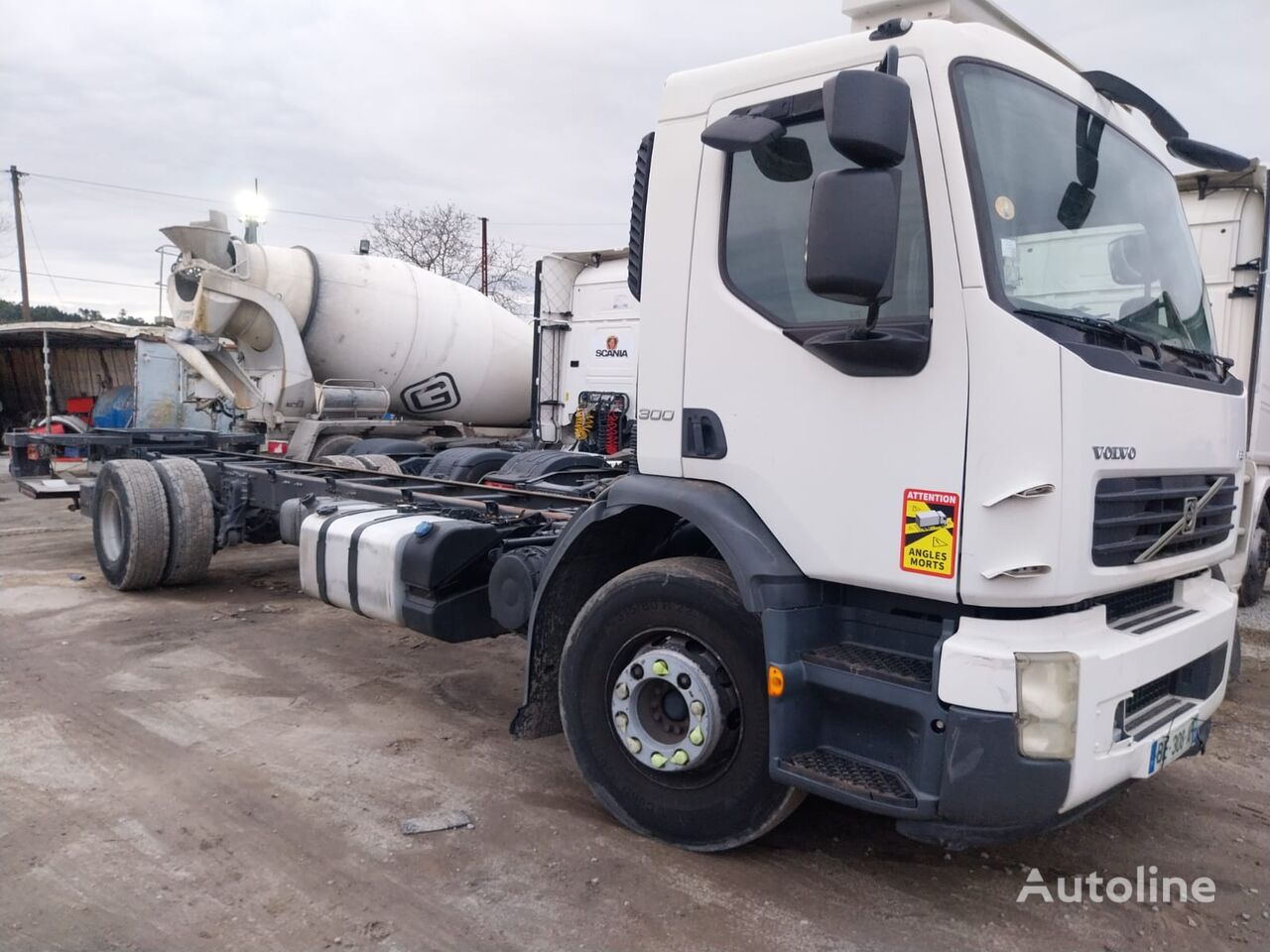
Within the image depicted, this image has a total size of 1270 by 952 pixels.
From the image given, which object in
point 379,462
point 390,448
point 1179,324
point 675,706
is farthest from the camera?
point 390,448

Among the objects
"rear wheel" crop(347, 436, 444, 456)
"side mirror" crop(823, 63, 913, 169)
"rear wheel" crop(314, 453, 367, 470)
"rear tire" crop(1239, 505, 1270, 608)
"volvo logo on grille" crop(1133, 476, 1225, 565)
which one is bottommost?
"rear tire" crop(1239, 505, 1270, 608)

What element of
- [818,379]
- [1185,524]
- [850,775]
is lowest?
[850,775]

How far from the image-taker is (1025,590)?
2598 mm

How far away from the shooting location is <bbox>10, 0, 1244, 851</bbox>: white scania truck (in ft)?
8.48

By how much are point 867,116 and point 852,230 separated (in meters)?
0.30

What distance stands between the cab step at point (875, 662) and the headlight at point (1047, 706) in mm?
268

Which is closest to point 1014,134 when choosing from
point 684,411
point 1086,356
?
point 1086,356

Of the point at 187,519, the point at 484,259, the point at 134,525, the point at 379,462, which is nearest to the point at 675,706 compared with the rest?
the point at 187,519

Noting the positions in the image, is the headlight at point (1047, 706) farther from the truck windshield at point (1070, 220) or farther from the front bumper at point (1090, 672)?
the truck windshield at point (1070, 220)

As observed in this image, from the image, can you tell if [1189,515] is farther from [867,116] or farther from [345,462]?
[345,462]

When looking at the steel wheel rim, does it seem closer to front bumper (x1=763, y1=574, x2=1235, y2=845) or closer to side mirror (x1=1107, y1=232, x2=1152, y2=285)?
front bumper (x1=763, y1=574, x2=1235, y2=845)

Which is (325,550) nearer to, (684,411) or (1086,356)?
(684,411)

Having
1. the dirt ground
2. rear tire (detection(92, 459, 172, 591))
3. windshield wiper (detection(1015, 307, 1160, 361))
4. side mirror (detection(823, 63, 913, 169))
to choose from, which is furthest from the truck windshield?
rear tire (detection(92, 459, 172, 591))

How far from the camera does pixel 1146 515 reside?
2887mm
